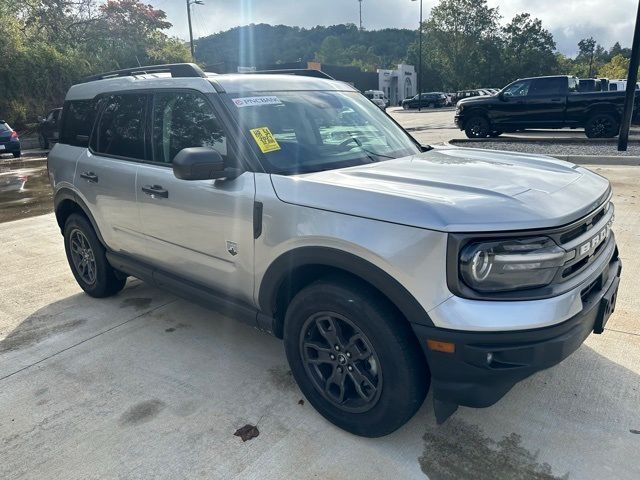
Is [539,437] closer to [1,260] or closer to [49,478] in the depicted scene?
[49,478]

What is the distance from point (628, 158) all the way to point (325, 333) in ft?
32.8

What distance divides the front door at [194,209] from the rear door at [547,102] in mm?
13729

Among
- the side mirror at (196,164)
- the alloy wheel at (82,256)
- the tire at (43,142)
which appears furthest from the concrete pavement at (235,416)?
the tire at (43,142)

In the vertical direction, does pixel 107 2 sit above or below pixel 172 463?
above

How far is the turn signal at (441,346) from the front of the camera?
2057 millimetres

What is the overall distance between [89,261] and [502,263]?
12.1 ft

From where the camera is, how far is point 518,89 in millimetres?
14859

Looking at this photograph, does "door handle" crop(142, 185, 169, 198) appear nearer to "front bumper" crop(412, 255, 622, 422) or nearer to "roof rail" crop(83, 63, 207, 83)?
"roof rail" crop(83, 63, 207, 83)

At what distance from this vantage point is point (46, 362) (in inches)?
136

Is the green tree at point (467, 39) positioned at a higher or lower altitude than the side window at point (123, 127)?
higher

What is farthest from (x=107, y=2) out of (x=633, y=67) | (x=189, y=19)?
(x=633, y=67)

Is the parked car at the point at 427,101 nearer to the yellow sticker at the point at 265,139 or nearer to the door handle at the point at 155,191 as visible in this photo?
the door handle at the point at 155,191

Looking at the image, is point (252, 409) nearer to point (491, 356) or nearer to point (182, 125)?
point (491, 356)

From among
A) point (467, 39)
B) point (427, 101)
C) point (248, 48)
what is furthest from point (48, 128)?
point (248, 48)
